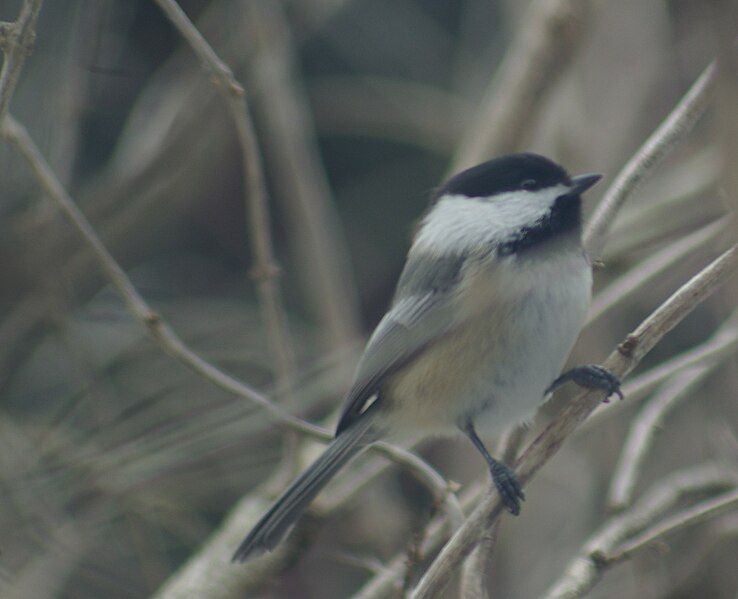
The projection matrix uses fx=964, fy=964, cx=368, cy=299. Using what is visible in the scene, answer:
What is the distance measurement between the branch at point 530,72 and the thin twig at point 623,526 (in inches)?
42.1

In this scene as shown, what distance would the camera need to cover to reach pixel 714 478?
2.04 m

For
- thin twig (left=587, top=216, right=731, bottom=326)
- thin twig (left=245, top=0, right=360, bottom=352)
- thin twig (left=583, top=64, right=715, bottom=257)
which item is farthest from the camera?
thin twig (left=245, top=0, right=360, bottom=352)

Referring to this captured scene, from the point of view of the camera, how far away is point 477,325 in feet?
5.83

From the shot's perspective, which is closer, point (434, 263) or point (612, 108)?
point (434, 263)

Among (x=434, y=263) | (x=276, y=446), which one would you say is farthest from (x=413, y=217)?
(x=434, y=263)

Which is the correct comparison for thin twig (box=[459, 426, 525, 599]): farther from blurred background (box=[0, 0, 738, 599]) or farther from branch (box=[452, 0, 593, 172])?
branch (box=[452, 0, 593, 172])

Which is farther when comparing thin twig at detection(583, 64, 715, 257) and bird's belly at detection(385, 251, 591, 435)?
bird's belly at detection(385, 251, 591, 435)

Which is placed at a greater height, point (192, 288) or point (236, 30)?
point (236, 30)

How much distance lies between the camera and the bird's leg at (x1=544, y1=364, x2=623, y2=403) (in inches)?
61.4

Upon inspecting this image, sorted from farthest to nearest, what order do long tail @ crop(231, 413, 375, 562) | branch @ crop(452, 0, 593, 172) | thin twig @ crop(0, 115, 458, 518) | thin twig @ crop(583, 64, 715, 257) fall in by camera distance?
1. branch @ crop(452, 0, 593, 172)
2. long tail @ crop(231, 413, 375, 562)
3. thin twig @ crop(0, 115, 458, 518)
4. thin twig @ crop(583, 64, 715, 257)

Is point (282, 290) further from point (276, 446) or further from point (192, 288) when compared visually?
point (276, 446)

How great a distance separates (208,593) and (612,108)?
6.38ft

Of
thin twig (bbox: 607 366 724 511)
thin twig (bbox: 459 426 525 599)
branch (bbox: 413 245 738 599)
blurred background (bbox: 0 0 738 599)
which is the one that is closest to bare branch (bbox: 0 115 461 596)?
thin twig (bbox: 459 426 525 599)

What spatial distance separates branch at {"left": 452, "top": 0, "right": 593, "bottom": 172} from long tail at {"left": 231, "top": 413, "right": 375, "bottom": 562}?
118 centimetres
